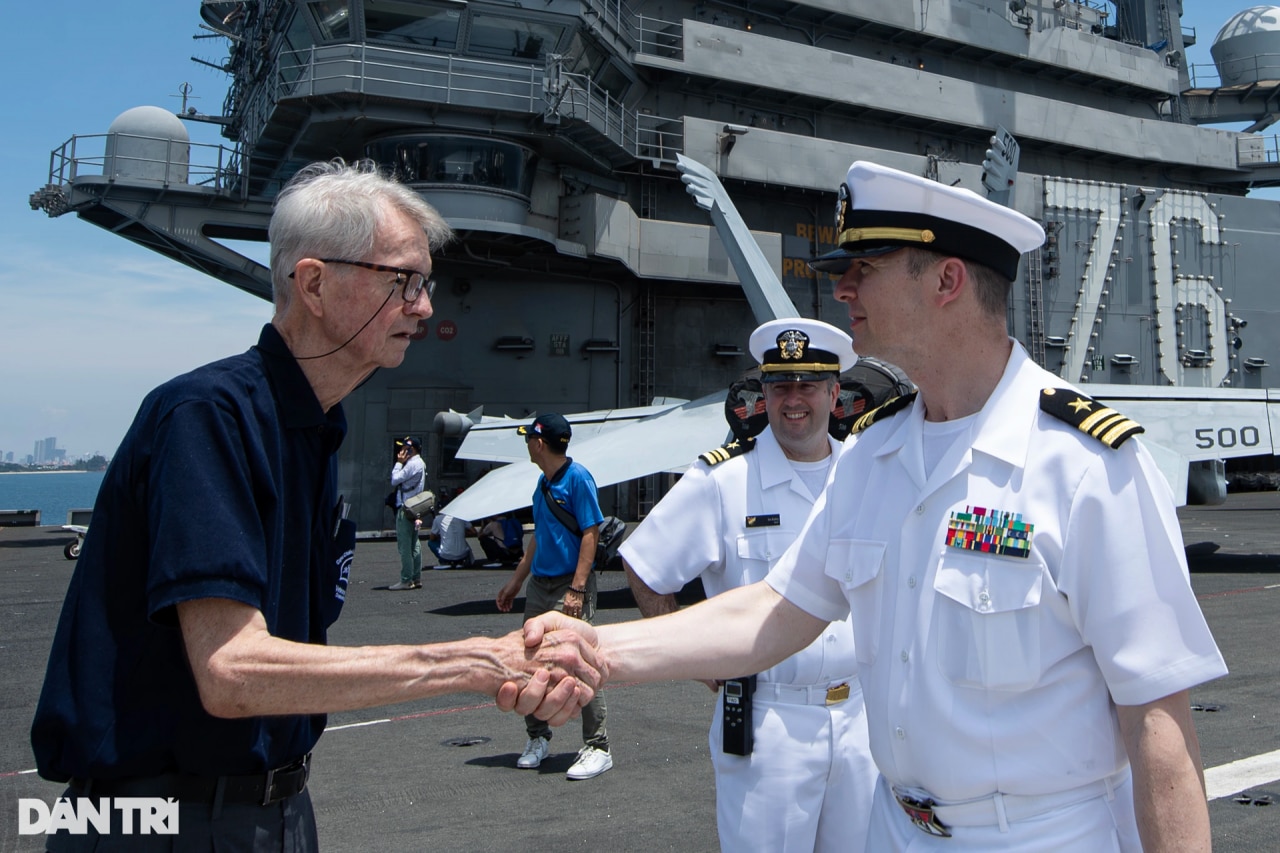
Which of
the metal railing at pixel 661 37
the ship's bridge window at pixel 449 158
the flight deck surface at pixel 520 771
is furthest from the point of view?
the metal railing at pixel 661 37

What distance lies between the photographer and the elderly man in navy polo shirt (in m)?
1.82

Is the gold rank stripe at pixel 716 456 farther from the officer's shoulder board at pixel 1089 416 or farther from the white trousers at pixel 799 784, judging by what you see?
the officer's shoulder board at pixel 1089 416

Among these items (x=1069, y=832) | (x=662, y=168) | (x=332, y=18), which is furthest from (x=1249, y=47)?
(x=1069, y=832)

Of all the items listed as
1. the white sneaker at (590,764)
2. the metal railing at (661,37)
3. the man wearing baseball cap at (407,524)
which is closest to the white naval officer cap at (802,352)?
the white sneaker at (590,764)

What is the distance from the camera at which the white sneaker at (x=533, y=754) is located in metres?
5.88

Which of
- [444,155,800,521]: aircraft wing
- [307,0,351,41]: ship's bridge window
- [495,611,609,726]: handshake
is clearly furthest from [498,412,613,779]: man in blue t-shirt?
[307,0,351,41]: ship's bridge window

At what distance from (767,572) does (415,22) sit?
20406 mm

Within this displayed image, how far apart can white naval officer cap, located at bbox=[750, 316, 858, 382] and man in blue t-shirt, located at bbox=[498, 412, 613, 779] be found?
238 cm

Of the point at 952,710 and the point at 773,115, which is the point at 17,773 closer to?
the point at 952,710

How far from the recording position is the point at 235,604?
1.83 metres

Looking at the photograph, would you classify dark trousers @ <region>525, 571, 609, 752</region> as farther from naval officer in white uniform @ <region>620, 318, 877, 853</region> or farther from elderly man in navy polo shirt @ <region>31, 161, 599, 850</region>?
elderly man in navy polo shirt @ <region>31, 161, 599, 850</region>

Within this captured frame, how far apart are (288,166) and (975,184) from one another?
1913 centimetres

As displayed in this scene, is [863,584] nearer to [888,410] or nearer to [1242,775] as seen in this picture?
[888,410]

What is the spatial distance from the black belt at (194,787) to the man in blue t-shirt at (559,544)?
3848 millimetres
